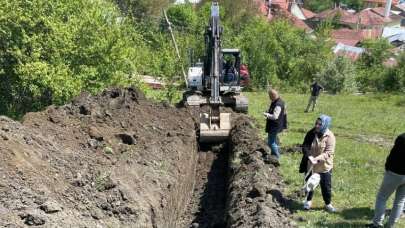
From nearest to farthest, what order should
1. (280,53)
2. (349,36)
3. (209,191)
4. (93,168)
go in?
1. (93,168)
2. (209,191)
3. (280,53)
4. (349,36)

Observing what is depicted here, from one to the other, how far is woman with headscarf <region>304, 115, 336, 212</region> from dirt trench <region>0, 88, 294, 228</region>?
83 cm

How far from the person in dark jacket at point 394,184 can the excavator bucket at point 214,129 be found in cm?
683

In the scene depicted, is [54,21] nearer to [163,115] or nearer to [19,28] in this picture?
[19,28]

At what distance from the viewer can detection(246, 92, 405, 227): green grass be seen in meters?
9.84

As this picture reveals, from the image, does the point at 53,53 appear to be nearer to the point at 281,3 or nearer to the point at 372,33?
the point at 372,33

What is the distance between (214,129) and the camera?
15.3m

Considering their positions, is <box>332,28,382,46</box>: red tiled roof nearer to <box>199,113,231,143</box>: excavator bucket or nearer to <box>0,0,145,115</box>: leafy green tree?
<box>0,0,145,115</box>: leafy green tree

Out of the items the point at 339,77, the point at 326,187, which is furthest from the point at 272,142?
the point at 339,77

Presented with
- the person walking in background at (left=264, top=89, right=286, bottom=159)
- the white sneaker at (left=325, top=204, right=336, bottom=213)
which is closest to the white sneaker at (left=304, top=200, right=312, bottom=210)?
the white sneaker at (left=325, top=204, right=336, bottom=213)

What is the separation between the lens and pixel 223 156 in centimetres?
1490

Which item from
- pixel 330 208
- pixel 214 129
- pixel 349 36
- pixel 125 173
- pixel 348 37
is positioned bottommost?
pixel 348 37

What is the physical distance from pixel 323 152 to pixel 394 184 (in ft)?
4.36

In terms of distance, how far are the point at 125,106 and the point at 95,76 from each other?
589 cm

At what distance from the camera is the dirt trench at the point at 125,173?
796cm
